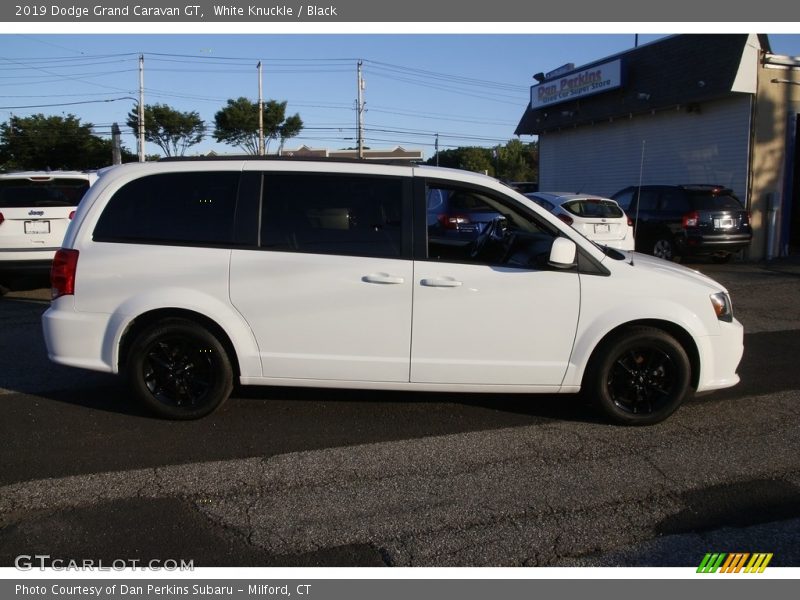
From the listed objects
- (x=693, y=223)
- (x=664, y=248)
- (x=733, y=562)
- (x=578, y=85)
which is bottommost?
(x=733, y=562)

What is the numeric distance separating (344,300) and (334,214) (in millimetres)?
643

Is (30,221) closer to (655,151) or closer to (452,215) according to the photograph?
(452,215)

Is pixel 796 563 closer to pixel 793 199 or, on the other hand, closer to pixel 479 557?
pixel 479 557

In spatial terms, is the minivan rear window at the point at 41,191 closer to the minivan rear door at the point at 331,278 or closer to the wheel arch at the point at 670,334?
the minivan rear door at the point at 331,278

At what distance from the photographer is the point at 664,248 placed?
14.8 meters

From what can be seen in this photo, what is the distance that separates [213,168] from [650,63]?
55.3 feet

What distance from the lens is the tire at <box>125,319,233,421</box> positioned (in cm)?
526

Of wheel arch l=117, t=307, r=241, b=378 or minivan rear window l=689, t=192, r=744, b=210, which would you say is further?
minivan rear window l=689, t=192, r=744, b=210

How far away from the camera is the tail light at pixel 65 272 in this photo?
17.3 ft

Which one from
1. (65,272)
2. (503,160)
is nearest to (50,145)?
(503,160)

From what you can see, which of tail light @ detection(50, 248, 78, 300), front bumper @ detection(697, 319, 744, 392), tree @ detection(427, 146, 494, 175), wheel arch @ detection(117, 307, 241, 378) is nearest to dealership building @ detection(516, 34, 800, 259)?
front bumper @ detection(697, 319, 744, 392)

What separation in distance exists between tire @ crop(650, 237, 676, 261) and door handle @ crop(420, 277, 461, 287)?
10.6m

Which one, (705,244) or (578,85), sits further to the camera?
(578,85)

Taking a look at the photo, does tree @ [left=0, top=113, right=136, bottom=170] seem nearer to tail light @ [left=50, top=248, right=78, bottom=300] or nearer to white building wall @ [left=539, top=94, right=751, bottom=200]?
white building wall @ [left=539, top=94, right=751, bottom=200]
